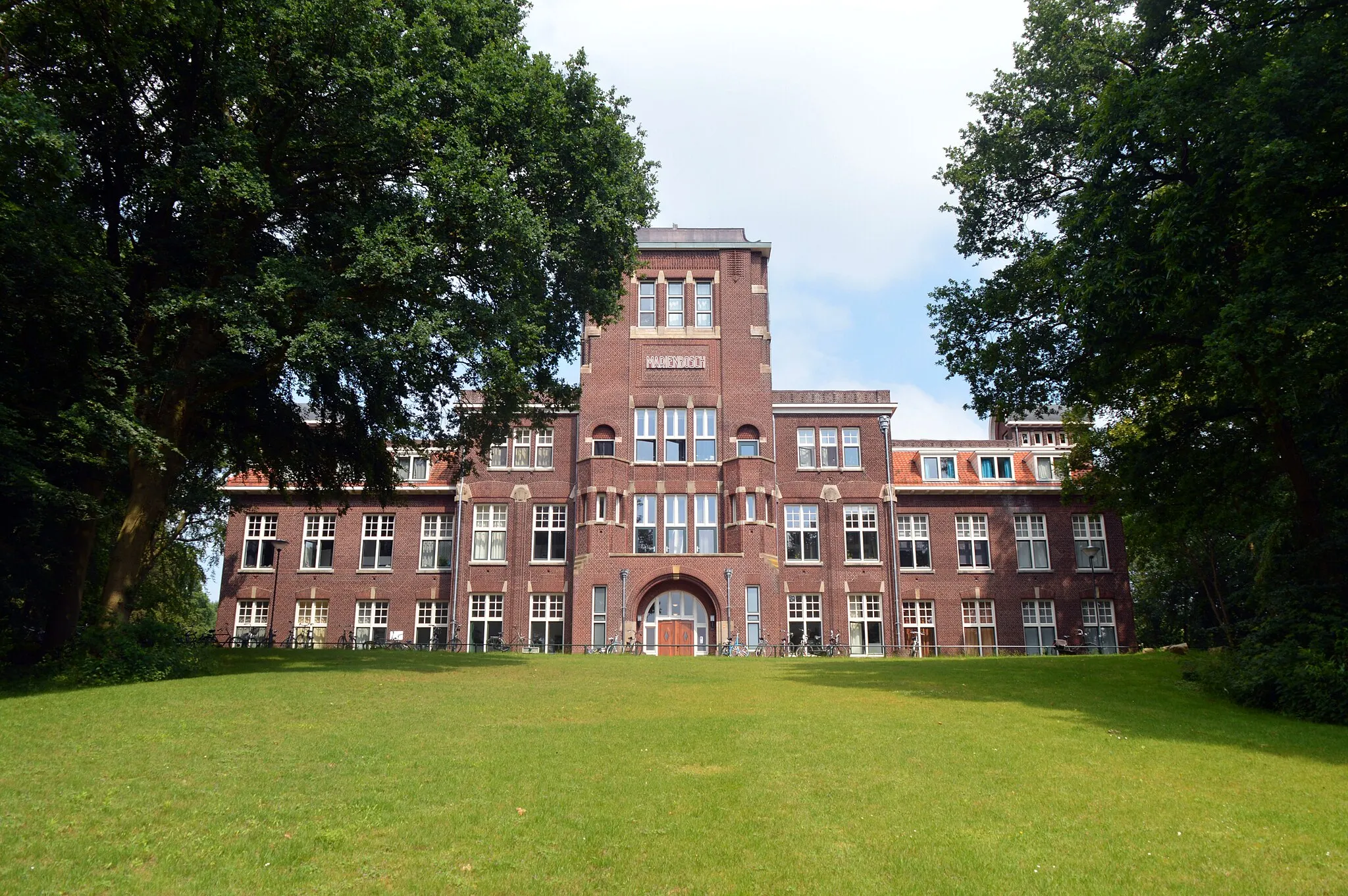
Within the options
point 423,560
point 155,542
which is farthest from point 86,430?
A: point 423,560

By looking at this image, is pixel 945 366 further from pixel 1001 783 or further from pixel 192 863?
pixel 192 863

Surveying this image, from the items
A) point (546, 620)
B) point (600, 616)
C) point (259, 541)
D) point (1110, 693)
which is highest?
point (259, 541)

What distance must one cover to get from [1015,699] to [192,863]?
506 inches

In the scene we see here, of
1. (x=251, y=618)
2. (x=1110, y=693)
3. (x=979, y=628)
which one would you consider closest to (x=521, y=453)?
(x=251, y=618)

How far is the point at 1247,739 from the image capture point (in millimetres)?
11930

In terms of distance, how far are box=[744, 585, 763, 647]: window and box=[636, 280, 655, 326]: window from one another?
13003 millimetres

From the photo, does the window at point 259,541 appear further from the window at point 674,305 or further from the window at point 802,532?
the window at point 802,532

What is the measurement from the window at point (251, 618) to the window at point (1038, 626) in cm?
3541

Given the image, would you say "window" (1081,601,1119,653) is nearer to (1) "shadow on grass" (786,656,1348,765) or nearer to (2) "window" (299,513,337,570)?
(1) "shadow on grass" (786,656,1348,765)

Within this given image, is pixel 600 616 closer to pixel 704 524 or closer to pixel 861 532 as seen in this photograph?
pixel 704 524

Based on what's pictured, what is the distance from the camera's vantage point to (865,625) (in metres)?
41.4

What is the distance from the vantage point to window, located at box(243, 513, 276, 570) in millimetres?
43312

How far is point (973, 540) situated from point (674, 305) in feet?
59.5

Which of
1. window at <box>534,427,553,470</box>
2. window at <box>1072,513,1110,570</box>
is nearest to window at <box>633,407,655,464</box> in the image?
window at <box>534,427,553,470</box>
